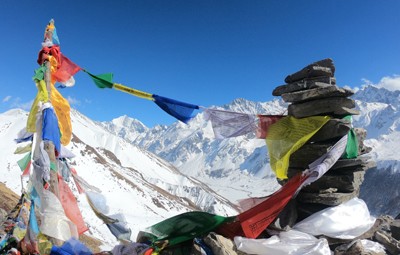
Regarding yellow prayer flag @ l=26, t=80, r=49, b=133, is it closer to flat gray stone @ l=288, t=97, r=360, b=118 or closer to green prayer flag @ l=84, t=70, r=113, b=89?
green prayer flag @ l=84, t=70, r=113, b=89

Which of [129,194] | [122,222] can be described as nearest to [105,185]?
[129,194]

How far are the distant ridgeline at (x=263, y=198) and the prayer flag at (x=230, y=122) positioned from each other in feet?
0.09

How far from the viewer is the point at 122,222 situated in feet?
27.9

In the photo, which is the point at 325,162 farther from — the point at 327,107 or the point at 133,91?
the point at 133,91

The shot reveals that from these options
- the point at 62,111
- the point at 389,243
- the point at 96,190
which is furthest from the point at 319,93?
the point at 62,111

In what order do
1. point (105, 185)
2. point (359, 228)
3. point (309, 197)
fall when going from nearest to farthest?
point (359, 228) → point (309, 197) → point (105, 185)

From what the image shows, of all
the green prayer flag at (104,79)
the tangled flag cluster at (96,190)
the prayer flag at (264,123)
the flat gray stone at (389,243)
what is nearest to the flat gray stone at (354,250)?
the flat gray stone at (389,243)

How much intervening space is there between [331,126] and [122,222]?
552 centimetres

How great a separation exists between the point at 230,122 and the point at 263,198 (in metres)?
2.80

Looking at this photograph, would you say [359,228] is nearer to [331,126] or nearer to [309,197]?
[309,197]

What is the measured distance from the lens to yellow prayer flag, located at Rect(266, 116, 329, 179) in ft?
29.3

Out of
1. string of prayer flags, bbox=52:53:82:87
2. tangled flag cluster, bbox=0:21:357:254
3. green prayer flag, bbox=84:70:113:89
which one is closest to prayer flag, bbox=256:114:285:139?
tangled flag cluster, bbox=0:21:357:254

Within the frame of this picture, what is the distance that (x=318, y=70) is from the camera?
995cm

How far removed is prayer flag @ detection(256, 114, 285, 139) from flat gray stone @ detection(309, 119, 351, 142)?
112cm
